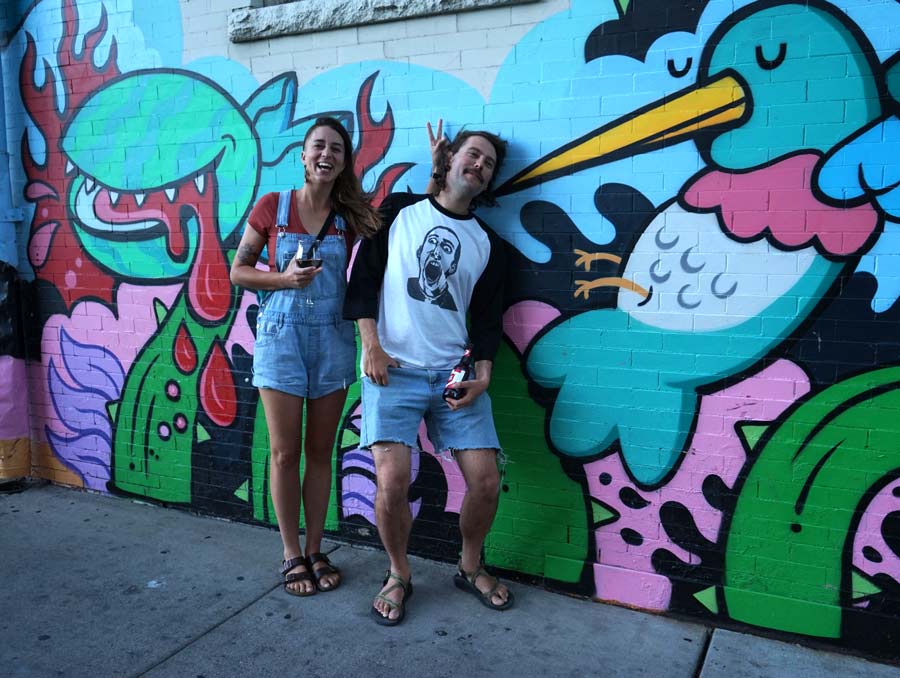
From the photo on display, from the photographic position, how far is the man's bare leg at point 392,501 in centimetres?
336

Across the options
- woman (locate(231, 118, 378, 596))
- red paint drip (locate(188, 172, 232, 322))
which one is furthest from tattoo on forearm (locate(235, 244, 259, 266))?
red paint drip (locate(188, 172, 232, 322))

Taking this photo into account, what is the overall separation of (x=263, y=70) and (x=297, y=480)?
7.09 ft

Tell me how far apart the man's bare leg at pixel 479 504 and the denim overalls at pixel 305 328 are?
2.34ft

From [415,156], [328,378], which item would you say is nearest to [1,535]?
[328,378]

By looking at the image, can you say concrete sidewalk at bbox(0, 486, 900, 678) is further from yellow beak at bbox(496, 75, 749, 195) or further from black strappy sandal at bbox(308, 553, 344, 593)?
yellow beak at bbox(496, 75, 749, 195)

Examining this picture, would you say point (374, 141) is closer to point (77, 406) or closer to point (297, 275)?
point (297, 275)

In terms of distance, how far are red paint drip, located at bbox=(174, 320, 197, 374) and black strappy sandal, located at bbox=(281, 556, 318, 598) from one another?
55.1 inches

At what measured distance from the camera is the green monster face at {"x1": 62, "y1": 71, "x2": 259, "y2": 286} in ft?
14.0

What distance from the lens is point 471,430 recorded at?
3406 millimetres

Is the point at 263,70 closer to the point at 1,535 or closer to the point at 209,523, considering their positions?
the point at 209,523

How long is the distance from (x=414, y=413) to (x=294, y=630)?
104 centimetres

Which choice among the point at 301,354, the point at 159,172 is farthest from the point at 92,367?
the point at 301,354

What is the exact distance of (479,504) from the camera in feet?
11.2

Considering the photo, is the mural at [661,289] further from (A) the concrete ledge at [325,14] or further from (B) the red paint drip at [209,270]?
(A) the concrete ledge at [325,14]
